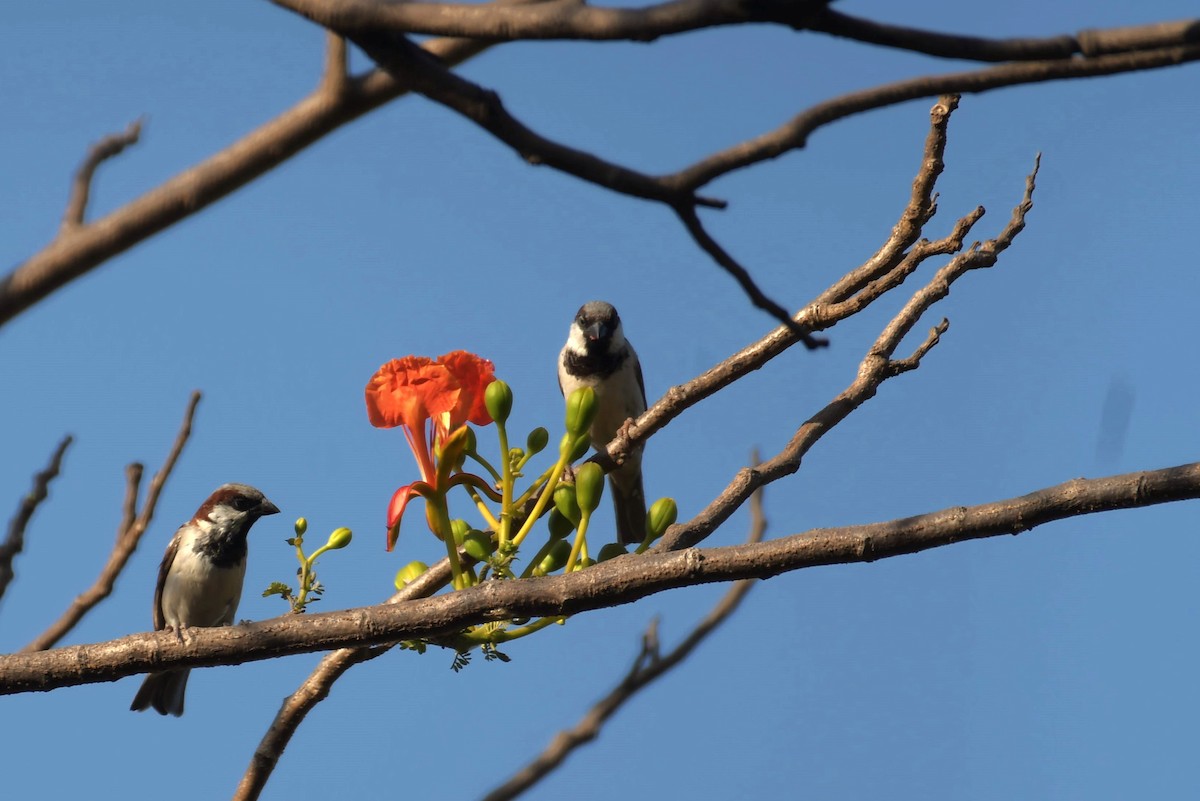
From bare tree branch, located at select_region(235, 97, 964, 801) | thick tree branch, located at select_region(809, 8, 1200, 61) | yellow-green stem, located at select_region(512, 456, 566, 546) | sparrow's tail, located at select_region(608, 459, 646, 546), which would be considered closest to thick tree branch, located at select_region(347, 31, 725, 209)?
thick tree branch, located at select_region(809, 8, 1200, 61)

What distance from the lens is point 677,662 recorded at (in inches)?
227

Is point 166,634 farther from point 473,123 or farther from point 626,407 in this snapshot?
point 626,407

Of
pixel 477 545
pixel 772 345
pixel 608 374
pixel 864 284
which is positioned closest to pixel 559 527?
pixel 477 545

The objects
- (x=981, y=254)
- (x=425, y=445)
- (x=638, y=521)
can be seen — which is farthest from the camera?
(x=638, y=521)

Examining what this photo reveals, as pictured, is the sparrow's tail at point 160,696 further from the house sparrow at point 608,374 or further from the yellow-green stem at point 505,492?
the yellow-green stem at point 505,492

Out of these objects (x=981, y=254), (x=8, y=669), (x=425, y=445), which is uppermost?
(x=981, y=254)

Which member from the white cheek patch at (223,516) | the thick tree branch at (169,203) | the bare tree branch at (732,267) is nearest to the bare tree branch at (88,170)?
the thick tree branch at (169,203)

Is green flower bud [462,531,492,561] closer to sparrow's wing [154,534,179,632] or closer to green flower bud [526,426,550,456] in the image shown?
green flower bud [526,426,550,456]

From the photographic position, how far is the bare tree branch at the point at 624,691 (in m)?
5.32

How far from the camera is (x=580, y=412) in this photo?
13.8 ft

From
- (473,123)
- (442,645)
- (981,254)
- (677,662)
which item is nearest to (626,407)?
(677,662)

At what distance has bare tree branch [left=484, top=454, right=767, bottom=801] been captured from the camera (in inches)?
210

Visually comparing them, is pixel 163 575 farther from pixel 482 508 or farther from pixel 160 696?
pixel 482 508

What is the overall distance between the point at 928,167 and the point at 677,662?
2.52 meters
